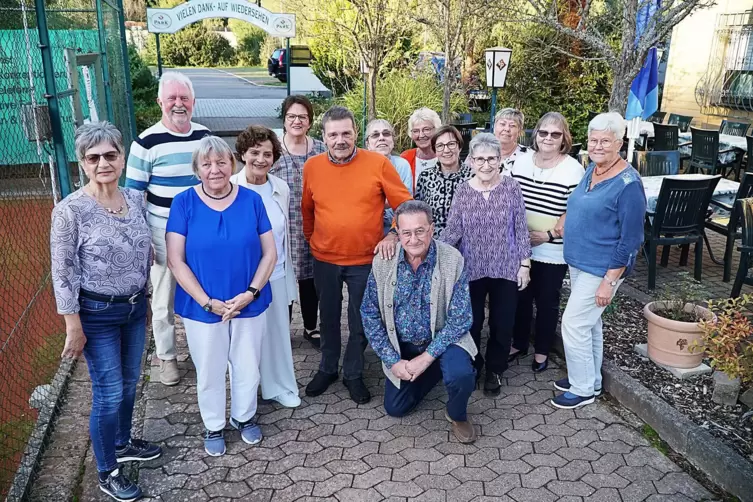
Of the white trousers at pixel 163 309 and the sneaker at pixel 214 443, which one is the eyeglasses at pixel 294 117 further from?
the sneaker at pixel 214 443

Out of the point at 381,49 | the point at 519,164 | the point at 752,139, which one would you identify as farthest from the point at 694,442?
the point at 381,49

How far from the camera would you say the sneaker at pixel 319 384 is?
3.98 meters

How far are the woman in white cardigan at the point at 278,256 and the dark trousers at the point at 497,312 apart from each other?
3.99ft

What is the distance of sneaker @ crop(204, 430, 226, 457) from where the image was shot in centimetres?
335

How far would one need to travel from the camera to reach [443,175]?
4.02 metres

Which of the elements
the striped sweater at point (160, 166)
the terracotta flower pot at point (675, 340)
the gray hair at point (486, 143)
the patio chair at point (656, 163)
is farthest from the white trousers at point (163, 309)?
the patio chair at point (656, 163)

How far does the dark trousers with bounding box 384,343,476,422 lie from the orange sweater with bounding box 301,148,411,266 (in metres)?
0.69

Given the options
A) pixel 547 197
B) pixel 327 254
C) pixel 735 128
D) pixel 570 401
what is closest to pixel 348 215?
pixel 327 254

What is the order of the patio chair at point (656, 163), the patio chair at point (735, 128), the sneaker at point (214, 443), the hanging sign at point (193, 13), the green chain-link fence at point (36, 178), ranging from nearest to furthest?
the sneaker at point (214, 443)
the green chain-link fence at point (36, 178)
the patio chair at point (656, 163)
the hanging sign at point (193, 13)
the patio chair at point (735, 128)

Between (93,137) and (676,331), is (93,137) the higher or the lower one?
the higher one

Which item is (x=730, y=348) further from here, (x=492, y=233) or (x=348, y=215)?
(x=348, y=215)

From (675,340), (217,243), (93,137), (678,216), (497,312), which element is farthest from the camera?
(678,216)

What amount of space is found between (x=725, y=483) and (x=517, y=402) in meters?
1.25

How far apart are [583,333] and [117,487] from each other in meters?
2.79
